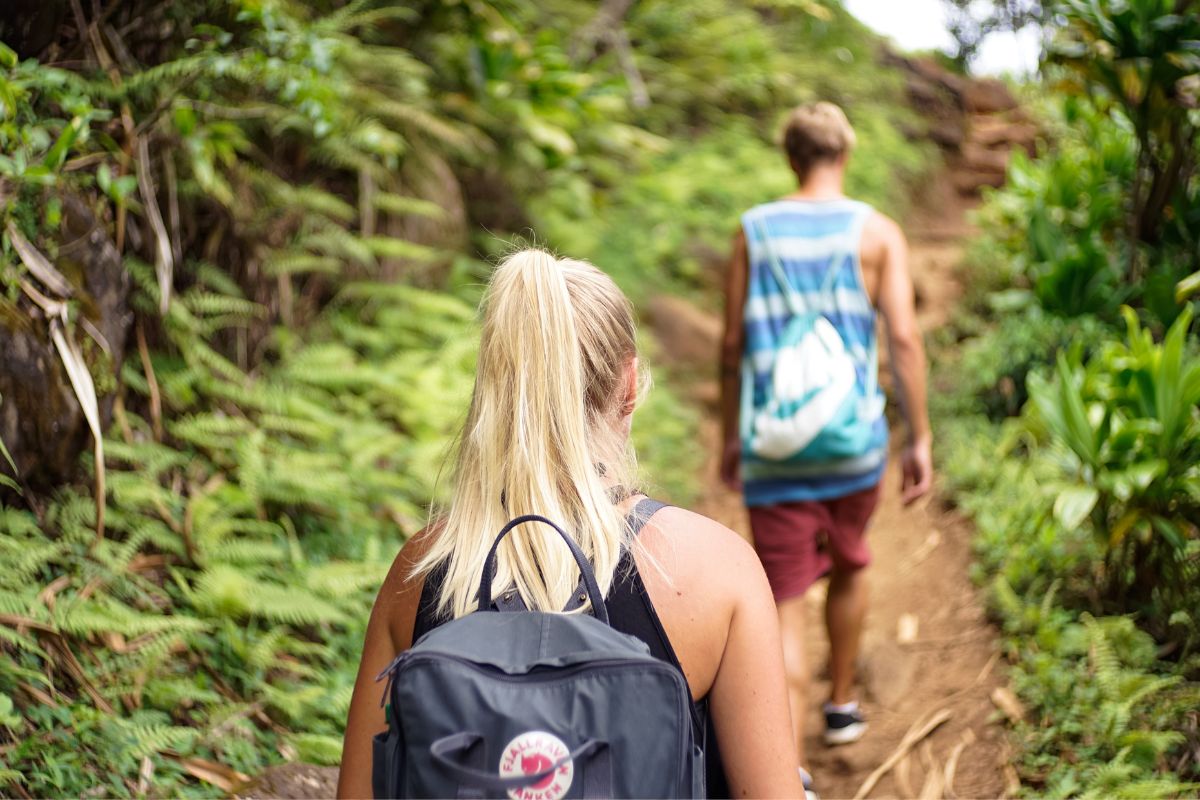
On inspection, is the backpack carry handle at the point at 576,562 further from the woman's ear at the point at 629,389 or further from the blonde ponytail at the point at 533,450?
the woman's ear at the point at 629,389

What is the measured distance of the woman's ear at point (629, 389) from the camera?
1839 millimetres

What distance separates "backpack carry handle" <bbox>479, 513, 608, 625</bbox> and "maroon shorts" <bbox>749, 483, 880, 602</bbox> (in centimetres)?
204

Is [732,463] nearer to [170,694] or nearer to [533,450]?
[170,694]

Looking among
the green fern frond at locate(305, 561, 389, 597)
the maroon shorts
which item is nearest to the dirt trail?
the maroon shorts

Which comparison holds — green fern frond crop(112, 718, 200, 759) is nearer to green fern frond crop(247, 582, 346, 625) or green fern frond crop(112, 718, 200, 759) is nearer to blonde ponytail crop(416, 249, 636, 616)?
green fern frond crop(247, 582, 346, 625)

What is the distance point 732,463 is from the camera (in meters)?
3.90

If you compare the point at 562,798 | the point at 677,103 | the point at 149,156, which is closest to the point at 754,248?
the point at 562,798

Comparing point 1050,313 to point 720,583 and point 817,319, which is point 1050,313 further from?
point 720,583

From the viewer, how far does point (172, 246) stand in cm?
474

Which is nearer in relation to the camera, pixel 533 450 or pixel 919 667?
pixel 533 450

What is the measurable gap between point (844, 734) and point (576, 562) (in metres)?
2.81

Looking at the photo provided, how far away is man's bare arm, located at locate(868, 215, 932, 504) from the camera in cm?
351

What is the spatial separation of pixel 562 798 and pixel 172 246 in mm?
4177

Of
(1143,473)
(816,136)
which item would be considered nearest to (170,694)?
(816,136)
